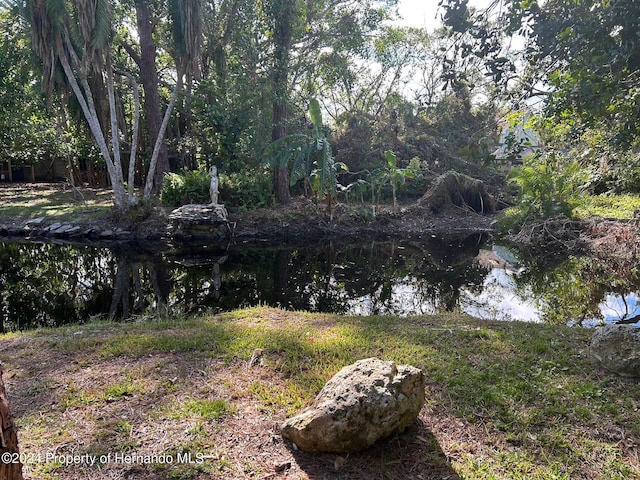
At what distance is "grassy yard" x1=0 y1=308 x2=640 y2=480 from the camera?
269cm

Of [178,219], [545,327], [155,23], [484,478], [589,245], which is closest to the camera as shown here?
[484,478]

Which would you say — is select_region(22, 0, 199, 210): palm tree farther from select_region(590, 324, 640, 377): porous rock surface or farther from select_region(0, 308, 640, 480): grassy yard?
select_region(590, 324, 640, 377): porous rock surface

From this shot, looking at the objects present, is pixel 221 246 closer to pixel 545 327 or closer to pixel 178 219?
pixel 178 219

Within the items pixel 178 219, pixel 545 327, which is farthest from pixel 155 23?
pixel 545 327

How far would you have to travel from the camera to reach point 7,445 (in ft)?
5.41

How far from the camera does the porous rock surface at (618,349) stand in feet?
11.7

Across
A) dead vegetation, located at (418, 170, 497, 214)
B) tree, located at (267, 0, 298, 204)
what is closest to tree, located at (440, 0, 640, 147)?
tree, located at (267, 0, 298, 204)

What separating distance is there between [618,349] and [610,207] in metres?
13.8

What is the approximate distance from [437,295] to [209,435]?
6801 mm

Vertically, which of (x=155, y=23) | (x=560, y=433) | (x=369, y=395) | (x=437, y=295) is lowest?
(x=437, y=295)

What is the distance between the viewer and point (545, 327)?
17.1 feet

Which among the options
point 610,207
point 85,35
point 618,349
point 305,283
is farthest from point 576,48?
point 610,207

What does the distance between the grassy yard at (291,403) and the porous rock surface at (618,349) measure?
0.11 m

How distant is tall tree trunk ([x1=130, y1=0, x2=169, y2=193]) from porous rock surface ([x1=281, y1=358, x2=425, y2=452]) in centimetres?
1547
